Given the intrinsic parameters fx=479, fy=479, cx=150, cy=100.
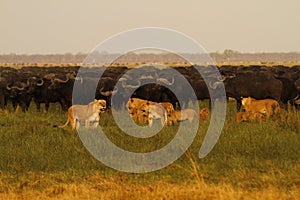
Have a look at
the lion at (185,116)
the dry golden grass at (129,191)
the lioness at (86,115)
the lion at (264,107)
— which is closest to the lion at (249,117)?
the lion at (264,107)

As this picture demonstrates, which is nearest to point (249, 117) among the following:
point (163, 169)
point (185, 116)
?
point (185, 116)

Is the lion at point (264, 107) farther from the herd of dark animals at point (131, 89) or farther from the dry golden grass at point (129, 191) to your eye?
the dry golden grass at point (129, 191)

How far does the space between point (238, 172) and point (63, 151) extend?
3.88 m

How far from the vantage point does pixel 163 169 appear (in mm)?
8984

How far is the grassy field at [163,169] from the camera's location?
7250 mm

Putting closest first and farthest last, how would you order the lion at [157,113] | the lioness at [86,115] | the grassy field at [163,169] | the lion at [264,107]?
→ 1. the grassy field at [163,169]
2. the lioness at [86,115]
3. the lion at [157,113]
4. the lion at [264,107]

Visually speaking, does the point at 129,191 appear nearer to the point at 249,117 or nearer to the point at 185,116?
the point at 185,116

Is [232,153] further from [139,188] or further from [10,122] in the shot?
[10,122]

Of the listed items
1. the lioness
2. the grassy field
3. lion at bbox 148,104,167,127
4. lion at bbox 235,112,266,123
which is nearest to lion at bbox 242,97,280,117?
lion at bbox 235,112,266,123

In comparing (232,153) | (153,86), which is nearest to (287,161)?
(232,153)

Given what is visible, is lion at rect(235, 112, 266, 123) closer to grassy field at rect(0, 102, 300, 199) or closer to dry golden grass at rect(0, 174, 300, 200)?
grassy field at rect(0, 102, 300, 199)

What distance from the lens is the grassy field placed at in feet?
23.8

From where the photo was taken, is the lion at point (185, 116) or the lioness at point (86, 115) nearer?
the lioness at point (86, 115)

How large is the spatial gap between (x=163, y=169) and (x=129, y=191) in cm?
186
